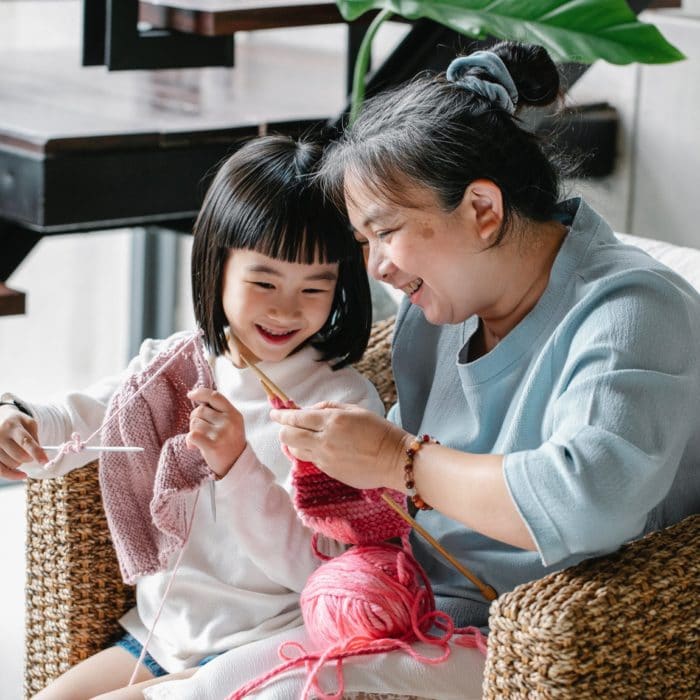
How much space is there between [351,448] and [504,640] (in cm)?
24

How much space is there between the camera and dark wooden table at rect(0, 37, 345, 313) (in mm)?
2104

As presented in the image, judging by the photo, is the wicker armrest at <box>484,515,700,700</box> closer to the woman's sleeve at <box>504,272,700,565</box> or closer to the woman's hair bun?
the woman's sleeve at <box>504,272,700,565</box>

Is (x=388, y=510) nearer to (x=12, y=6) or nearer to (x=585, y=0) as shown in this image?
(x=585, y=0)

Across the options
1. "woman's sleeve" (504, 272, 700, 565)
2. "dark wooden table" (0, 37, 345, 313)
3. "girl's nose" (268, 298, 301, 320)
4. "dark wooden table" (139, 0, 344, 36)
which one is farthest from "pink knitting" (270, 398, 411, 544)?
"dark wooden table" (139, 0, 344, 36)

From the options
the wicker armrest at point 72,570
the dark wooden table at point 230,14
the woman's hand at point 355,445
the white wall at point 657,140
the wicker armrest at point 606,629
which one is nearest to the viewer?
the wicker armrest at point 606,629

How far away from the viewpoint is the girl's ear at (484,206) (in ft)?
4.31

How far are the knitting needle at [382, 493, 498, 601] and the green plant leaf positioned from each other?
50cm

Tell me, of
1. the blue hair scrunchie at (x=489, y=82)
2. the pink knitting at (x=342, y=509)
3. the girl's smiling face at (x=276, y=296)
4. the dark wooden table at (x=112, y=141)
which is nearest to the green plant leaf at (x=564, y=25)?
the blue hair scrunchie at (x=489, y=82)

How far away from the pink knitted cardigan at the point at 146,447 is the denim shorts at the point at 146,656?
12 cm

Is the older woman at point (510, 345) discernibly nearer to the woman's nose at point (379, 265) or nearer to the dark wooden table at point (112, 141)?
the woman's nose at point (379, 265)

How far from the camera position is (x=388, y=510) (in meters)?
1.44

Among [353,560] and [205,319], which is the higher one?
[205,319]

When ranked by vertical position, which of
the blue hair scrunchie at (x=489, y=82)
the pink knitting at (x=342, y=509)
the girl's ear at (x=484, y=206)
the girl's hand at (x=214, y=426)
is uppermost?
the blue hair scrunchie at (x=489, y=82)

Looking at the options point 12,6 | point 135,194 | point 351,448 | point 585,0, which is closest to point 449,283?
point 351,448
